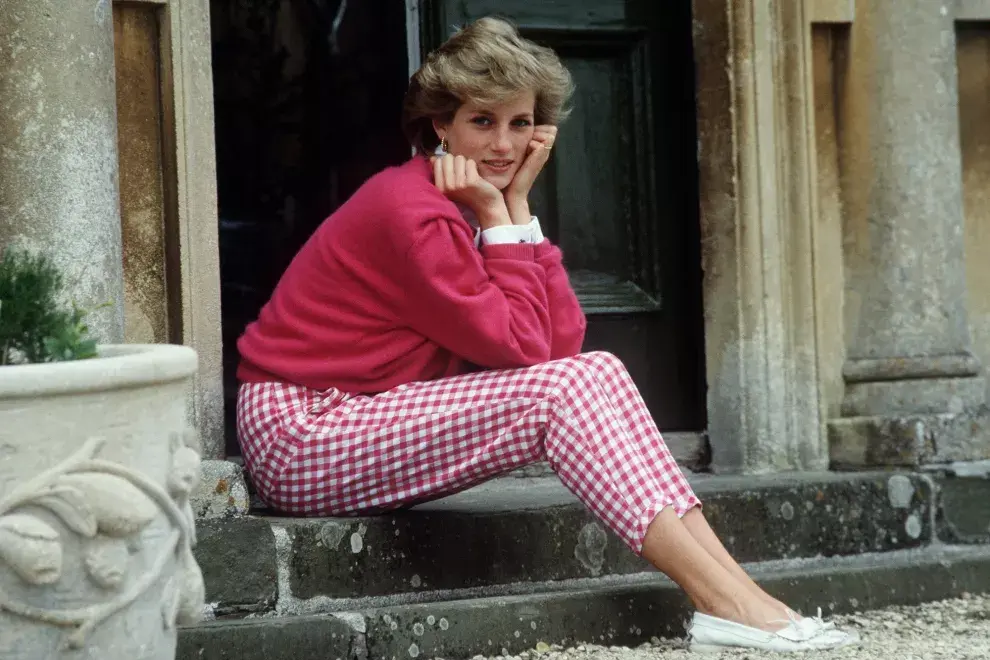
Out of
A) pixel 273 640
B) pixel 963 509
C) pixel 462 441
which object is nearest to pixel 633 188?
pixel 963 509

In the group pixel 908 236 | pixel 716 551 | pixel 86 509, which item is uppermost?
pixel 908 236

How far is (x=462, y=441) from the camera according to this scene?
3020 mm

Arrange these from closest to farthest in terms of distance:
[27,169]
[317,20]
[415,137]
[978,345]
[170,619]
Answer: [170,619] → [27,169] → [415,137] → [978,345] → [317,20]

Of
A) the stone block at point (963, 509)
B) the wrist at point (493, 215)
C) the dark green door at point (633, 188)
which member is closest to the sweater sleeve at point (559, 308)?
the wrist at point (493, 215)

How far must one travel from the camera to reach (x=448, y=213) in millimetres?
3053

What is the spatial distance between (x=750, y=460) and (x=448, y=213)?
145 centimetres

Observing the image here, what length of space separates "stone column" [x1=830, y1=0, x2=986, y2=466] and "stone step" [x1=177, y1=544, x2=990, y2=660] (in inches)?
20.4

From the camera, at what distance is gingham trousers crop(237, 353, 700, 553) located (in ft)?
9.46

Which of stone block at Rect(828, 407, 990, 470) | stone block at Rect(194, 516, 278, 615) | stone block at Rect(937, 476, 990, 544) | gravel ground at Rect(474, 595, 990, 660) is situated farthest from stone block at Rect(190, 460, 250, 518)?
stone block at Rect(937, 476, 990, 544)

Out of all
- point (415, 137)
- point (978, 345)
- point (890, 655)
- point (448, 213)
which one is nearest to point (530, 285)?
point (448, 213)

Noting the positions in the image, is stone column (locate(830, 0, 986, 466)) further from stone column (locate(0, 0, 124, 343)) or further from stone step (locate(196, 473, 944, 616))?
stone column (locate(0, 0, 124, 343))

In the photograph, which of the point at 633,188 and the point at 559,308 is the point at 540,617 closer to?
the point at 559,308

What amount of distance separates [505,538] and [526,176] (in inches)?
31.8

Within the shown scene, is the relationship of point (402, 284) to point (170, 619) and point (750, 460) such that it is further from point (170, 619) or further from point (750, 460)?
point (750, 460)
